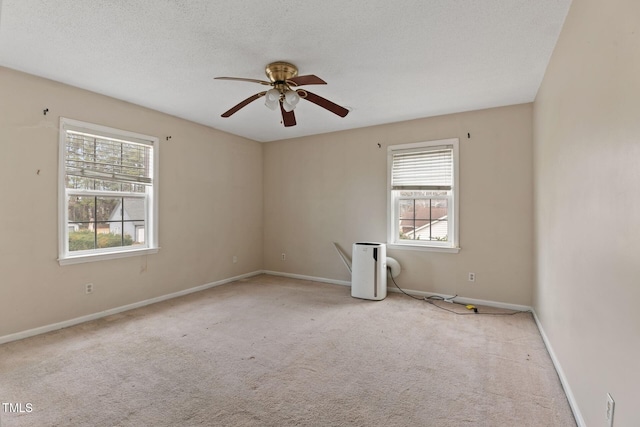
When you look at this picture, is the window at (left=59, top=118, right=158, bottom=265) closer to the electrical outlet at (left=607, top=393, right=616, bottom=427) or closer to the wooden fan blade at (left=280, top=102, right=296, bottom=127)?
the wooden fan blade at (left=280, top=102, right=296, bottom=127)

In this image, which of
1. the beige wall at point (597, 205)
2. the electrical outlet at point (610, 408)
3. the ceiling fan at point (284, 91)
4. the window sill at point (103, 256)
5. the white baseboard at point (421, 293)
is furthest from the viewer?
the white baseboard at point (421, 293)

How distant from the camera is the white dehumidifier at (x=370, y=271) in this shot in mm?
4125

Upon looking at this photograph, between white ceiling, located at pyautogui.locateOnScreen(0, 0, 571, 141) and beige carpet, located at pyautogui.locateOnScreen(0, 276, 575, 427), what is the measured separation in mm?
2452

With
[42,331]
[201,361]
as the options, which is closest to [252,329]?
[201,361]

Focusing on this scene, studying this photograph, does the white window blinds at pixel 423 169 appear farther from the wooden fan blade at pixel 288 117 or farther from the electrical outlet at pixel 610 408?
the electrical outlet at pixel 610 408

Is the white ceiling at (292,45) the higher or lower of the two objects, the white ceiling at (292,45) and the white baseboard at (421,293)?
the higher

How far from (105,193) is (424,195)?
397cm

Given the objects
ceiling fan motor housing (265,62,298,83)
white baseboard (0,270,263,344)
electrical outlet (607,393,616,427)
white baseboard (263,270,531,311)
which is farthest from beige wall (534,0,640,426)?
white baseboard (0,270,263,344)

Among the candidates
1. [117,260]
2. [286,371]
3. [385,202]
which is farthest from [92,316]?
[385,202]

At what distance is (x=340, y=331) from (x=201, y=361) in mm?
1308

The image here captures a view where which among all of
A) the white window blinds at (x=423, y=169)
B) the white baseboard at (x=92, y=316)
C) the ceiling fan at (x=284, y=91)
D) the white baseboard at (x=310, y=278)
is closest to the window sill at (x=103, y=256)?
the white baseboard at (x=92, y=316)

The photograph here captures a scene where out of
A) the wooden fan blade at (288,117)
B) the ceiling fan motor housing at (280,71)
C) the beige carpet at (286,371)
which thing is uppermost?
the ceiling fan motor housing at (280,71)

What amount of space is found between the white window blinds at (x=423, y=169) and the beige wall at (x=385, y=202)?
0.17 metres

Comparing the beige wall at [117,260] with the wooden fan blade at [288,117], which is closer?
the beige wall at [117,260]
